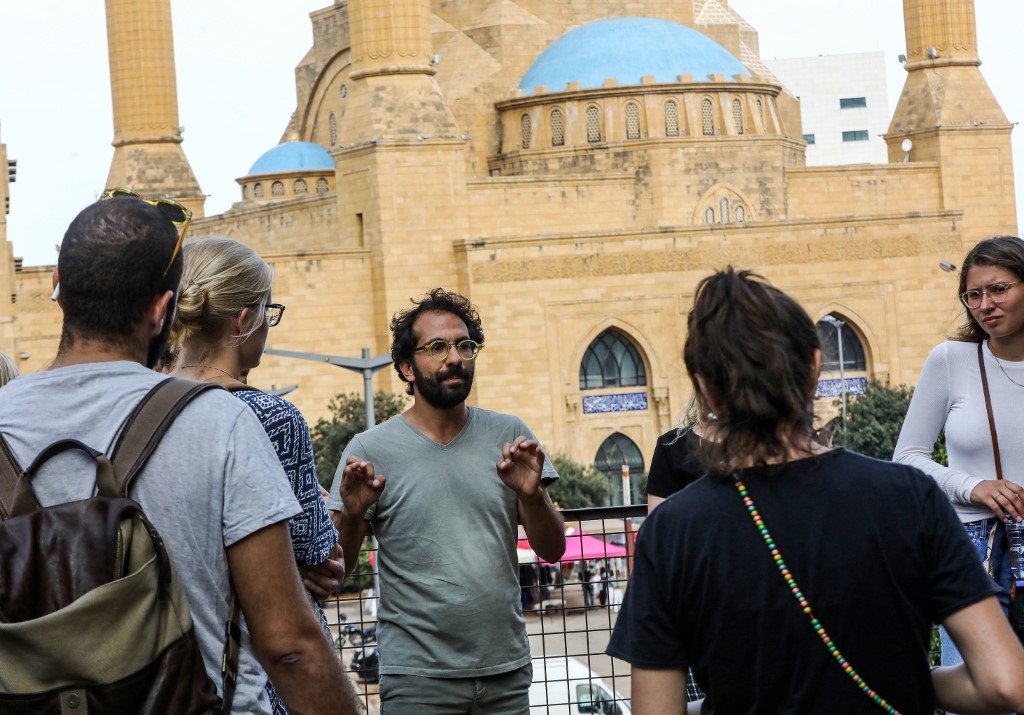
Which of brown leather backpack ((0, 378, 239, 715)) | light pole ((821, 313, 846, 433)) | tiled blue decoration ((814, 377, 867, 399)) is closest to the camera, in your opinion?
brown leather backpack ((0, 378, 239, 715))

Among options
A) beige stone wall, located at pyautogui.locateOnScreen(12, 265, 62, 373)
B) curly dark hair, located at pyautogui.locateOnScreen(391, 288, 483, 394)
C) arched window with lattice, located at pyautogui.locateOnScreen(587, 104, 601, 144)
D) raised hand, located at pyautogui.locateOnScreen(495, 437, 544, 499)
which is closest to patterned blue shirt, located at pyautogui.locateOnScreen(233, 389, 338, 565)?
raised hand, located at pyautogui.locateOnScreen(495, 437, 544, 499)

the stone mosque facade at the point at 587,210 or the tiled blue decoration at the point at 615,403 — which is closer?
the stone mosque facade at the point at 587,210

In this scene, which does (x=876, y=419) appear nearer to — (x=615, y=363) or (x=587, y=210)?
(x=615, y=363)

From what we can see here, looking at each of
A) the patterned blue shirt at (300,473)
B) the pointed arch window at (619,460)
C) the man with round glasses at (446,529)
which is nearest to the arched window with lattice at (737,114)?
the pointed arch window at (619,460)

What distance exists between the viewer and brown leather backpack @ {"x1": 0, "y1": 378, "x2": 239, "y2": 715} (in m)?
2.54

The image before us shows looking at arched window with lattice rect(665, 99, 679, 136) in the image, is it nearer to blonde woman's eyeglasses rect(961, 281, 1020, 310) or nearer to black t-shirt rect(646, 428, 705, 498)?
blonde woman's eyeglasses rect(961, 281, 1020, 310)

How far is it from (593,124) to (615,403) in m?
6.15

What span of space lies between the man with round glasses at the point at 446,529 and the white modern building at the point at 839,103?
8071 centimetres

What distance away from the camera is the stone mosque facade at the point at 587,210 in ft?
110

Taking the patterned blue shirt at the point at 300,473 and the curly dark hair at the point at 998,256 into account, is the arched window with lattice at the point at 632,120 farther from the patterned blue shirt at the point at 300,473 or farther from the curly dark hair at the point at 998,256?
the patterned blue shirt at the point at 300,473

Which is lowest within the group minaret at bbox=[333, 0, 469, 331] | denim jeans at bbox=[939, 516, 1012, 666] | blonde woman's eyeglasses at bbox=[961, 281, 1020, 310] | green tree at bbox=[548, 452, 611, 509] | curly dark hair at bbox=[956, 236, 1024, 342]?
green tree at bbox=[548, 452, 611, 509]

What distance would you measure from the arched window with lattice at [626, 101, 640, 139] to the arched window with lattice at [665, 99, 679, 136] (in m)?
0.59

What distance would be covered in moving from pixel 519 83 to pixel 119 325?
1480 inches

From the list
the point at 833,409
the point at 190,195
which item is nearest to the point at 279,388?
the point at 190,195
